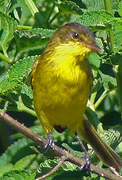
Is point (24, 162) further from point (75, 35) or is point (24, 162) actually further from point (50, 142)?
point (75, 35)

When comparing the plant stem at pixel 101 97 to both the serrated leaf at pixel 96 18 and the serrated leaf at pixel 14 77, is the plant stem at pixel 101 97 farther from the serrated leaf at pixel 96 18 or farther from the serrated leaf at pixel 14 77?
the serrated leaf at pixel 14 77

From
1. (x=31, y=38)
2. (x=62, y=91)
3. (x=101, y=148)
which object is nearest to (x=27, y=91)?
(x=62, y=91)

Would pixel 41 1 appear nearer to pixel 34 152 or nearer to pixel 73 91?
pixel 73 91

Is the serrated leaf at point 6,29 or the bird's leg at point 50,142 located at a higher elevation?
the serrated leaf at point 6,29

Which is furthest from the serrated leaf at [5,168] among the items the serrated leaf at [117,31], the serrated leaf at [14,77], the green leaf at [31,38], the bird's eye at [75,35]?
the serrated leaf at [117,31]

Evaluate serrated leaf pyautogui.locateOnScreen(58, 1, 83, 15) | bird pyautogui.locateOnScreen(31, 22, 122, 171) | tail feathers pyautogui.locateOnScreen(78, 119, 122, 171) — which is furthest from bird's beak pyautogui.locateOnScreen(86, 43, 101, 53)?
tail feathers pyautogui.locateOnScreen(78, 119, 122, 171)

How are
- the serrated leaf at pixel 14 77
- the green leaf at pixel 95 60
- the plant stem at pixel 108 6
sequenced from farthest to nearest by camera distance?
1. the green leaf at pixel 95 60
2. the plant stem at pixel 108 6
3. the serrated leaf at pixel 14 77

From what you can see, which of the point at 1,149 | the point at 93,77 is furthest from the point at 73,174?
the point at 1,149

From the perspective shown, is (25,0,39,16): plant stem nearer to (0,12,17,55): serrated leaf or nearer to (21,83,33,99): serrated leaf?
(0,12,17,55): serrated leaf
